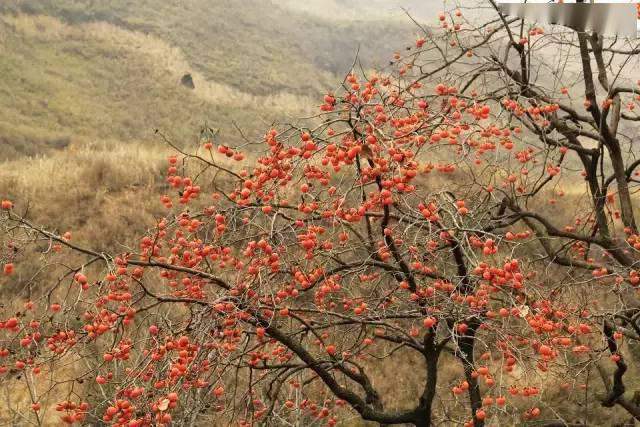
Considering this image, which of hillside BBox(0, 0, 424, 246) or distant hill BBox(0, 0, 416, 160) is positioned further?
distant hill BBox(0, 0, 416, 160)

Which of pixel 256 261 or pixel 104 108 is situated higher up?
pixel 256 261

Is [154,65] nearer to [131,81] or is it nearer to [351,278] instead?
[131,81]

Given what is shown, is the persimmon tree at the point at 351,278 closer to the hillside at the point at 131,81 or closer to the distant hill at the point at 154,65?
the hillside at the point at 131,81

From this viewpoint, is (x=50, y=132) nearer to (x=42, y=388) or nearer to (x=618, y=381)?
(x=42, y=388)

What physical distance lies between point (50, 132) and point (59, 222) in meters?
10.4

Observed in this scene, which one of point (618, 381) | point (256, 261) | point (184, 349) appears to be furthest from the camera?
point (618, 381)

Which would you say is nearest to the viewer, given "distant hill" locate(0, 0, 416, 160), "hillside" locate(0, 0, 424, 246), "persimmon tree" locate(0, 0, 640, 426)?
"persimmon tree" locate(0, 0, 640, 426)

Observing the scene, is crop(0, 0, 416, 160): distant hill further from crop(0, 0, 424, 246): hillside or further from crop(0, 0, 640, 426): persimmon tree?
crop(0, 0, 640, 426): persimmon tree

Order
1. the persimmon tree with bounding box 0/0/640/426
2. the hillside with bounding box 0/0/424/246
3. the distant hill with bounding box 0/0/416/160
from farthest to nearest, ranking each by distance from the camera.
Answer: the distant hill with bounding box 0/0/416/160 → the hillside with bounding box 0/0/424/246 → the persimmon tree with bounding box 0/0/640/426

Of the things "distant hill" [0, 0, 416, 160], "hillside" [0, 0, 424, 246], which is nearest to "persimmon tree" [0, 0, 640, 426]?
"hillside" [0, 0, 424, 246]

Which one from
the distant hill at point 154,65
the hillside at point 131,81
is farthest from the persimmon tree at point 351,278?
the distant hill at point 154,65

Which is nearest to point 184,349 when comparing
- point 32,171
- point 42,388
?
point 42,388

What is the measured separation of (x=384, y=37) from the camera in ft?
148

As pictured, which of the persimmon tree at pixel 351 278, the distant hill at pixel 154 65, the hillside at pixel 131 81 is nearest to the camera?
the persimmon tree at pixel 351 278
